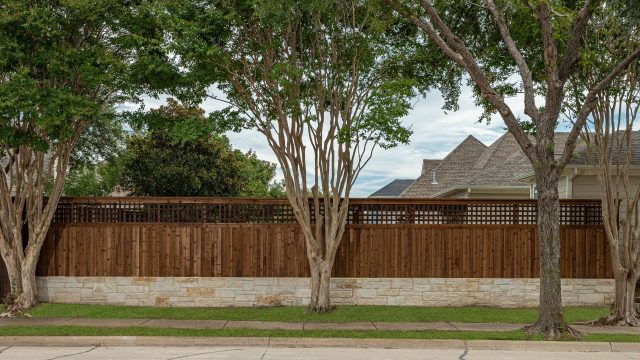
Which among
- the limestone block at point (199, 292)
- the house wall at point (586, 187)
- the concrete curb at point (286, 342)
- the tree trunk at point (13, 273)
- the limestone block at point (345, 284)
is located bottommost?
the concrete curb at point (286, 342)

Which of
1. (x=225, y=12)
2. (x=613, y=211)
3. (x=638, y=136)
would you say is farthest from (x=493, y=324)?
(x=638, y=136)

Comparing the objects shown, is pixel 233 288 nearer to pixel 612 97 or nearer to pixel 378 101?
pixel 378 101

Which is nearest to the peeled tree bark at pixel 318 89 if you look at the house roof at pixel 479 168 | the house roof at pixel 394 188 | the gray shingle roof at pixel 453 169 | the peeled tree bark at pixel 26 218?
the peeled tree bark at pixel 26 218

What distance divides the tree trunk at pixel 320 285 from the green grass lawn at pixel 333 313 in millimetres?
224

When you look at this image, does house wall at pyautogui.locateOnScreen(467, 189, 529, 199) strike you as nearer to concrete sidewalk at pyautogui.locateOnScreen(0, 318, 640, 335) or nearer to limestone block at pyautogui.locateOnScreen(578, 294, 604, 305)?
limestone block at pyautogui.locateOnScreen(578, 294, 604, 305)

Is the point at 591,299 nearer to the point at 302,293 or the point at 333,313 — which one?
the point at 333,313

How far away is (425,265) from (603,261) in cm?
425

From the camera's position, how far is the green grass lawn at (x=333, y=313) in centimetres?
1358

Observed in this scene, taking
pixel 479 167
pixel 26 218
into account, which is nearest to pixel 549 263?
pixel 26 218

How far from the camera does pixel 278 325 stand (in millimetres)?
12695

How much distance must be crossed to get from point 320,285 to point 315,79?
4546 mm

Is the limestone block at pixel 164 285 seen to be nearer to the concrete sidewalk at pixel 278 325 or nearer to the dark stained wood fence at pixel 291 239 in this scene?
the dark stained wood fence at pixel 291 239

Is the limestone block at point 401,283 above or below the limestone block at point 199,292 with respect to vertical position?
above

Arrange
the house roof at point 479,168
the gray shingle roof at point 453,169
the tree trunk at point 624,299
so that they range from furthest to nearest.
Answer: the gray shingle roof at point 453,169 < the house roof at point 479,168 < the tree trunk at point 624,299
